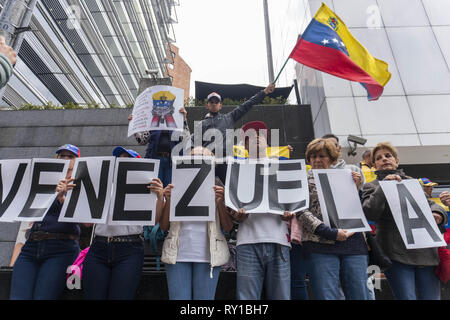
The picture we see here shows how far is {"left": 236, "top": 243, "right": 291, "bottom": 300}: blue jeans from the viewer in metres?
2.45

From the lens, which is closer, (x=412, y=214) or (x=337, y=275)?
(x=337, y=275)

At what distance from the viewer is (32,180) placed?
3133 millimetres

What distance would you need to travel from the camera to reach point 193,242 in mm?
2693

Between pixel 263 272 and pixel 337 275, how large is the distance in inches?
25.1

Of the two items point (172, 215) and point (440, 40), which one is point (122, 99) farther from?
point (172, 215)

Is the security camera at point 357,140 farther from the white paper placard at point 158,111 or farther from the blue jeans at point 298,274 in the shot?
the blue jeans at point 298,274

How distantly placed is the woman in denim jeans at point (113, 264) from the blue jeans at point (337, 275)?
5.22ft

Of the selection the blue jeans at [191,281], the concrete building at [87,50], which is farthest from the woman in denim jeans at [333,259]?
the concrete building at [87,50]

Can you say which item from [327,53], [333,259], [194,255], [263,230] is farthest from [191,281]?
[327,53]

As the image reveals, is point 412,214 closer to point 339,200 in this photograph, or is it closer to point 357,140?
point 339,200

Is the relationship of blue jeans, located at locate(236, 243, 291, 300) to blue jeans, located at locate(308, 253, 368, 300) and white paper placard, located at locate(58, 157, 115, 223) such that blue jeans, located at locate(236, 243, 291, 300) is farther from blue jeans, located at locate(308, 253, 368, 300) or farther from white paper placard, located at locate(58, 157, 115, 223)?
white paper placard, located at locate(58, 157, 115, 223)

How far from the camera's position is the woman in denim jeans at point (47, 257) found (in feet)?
8.42

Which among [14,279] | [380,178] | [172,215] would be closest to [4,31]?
[14,279]

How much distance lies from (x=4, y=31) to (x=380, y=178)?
204 inches
